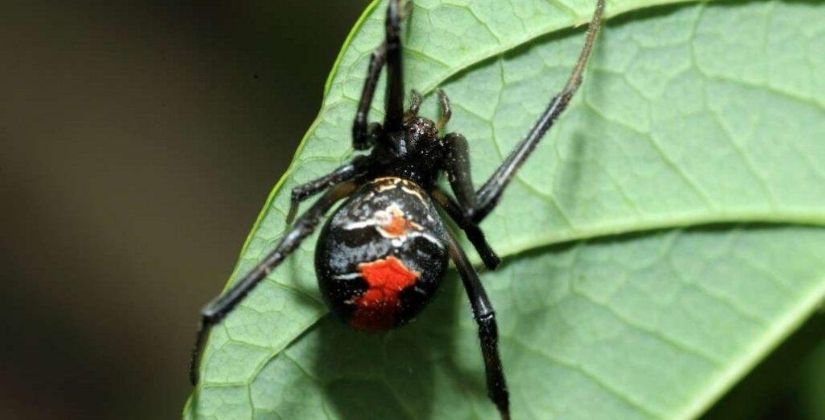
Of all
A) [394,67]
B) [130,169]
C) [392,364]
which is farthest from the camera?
[130,169]

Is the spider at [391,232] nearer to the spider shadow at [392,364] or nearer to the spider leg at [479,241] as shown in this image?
the spider leg at [479,241]

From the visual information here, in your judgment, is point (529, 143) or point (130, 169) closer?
point (529, 143)

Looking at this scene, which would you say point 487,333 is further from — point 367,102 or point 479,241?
point 367,102

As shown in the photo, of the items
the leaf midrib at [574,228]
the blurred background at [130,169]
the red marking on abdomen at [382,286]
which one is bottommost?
the blurred background at [130,169]

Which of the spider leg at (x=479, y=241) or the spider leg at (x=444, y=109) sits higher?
the spider leg at (x=444, y=109)

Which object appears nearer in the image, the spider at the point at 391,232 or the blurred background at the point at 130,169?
the spider at the point at 391,232

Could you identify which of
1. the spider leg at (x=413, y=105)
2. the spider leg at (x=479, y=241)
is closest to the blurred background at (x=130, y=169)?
the spider leg at (x=413, y=105)

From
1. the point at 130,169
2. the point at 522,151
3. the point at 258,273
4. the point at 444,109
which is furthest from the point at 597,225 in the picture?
the point at 130,169
